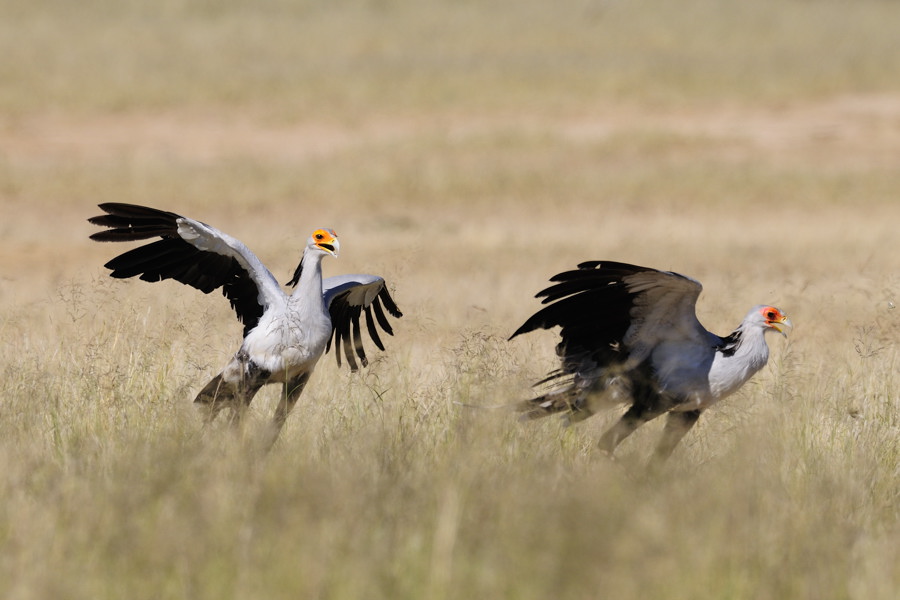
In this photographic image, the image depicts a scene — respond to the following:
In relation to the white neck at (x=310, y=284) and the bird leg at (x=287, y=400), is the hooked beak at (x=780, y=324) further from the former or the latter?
the bird leg at (x=287, y=400)

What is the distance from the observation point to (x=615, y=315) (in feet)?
18.2

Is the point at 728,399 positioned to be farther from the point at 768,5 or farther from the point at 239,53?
the point at 768,5

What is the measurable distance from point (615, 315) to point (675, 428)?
21.9 inches

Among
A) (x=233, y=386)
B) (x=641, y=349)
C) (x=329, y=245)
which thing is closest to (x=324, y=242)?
(x=329, y=245)

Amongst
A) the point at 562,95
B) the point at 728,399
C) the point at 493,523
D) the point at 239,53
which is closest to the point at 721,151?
the point at 562,95

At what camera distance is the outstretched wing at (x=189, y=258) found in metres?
5.51

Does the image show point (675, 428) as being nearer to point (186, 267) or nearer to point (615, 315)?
point (615, 315)

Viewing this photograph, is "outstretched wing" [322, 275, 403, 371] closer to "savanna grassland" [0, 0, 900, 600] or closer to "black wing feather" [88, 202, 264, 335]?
"savanna grassland" [0, 0, 900, 600]

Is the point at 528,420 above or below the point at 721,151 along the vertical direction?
below

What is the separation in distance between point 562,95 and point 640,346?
58.2 ft

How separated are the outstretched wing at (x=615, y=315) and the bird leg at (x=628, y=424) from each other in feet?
0.68

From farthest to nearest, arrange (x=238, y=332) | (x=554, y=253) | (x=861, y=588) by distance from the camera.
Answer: (x=554, y=253) → (x=238, y=332) → (x=861, y=588)

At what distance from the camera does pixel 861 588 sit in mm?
3533

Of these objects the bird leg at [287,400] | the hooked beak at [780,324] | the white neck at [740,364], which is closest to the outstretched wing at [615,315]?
the white neck at [740,364]
